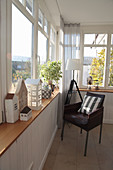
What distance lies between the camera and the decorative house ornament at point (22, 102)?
1.39 meters

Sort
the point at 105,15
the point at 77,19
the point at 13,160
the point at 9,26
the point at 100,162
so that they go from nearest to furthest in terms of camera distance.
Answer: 1. the point at 13,160
2. the point at 9,26
3. the point at 100,162
4. the point at 105,15
5. the point at 77,19

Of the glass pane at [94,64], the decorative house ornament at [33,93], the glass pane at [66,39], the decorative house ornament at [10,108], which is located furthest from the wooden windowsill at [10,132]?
the glass pane at [94,64]

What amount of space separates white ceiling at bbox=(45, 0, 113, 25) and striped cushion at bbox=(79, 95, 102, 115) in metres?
1.80

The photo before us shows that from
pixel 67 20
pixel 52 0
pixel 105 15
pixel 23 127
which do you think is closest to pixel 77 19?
pixel 67 20

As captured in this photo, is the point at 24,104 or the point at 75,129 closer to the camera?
the point at 24,104

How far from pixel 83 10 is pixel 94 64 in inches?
60.7

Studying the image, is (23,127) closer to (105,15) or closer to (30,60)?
(30,60)

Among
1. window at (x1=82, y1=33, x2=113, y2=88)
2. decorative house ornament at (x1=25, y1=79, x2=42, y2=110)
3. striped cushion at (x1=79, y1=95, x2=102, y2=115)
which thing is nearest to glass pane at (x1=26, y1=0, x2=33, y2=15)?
decorative house ornament at (x1=25, y1=79, x2=42, y2=110)

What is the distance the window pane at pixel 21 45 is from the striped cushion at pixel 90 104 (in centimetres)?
133

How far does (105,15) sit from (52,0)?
1.37m

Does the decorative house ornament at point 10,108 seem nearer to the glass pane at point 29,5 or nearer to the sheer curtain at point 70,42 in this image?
the glass pane at point 29,5

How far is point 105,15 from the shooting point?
10.4 feet

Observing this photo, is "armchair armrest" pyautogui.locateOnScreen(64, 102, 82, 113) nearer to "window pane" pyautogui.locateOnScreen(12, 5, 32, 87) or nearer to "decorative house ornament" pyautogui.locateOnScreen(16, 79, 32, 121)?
"window pane" pyautogui.locateOnScreen(12, 5, 32, 87)

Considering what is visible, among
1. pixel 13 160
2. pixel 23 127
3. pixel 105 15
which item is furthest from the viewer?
pixel 105 15
